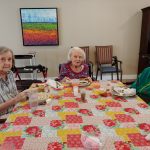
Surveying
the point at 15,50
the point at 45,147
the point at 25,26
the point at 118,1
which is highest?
the point at 118,1

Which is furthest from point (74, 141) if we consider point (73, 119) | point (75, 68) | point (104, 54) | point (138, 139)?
point (104, 54)

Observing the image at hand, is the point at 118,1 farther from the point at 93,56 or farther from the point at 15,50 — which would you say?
the point at 15,50

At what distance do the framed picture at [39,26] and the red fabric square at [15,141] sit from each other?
3480mm

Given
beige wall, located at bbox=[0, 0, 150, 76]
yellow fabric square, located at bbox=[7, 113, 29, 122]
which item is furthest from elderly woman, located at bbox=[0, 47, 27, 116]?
beige wall, located at bbox=[0, 0, 150, 76]

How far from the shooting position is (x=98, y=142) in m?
0.94

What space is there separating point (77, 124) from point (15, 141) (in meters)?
0.38

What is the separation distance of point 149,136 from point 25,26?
12.6 ft

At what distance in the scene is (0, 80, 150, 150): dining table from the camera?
0.99 metres

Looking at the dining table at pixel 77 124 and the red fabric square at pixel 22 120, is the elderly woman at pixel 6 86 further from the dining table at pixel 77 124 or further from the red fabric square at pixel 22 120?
the red fabric square at pixel 22 120

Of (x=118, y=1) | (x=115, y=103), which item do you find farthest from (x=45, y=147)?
(x=118, y=1)

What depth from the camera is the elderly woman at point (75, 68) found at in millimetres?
2291

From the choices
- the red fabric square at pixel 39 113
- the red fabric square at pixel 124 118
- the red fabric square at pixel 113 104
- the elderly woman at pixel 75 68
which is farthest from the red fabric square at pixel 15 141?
the elderly woman at pixel 75 68

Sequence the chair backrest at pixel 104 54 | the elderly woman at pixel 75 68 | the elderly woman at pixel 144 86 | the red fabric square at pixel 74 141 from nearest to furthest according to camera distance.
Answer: the red fabric square at pixel 74 141 → the elderly woman at pixel 144 86 → the elderly woman at pixel 75 68 → the chair backrest at pixel 104 54

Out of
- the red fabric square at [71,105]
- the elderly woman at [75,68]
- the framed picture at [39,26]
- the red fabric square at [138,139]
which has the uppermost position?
the framed picture at [39,26]
